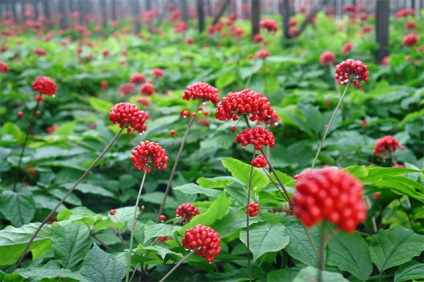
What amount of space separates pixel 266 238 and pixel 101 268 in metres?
0.64

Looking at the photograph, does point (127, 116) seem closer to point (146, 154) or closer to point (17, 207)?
point (146, 154)

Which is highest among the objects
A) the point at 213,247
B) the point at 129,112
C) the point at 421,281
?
the point at 129,112

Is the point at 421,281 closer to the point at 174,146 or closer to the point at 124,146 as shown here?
the point at 174,146

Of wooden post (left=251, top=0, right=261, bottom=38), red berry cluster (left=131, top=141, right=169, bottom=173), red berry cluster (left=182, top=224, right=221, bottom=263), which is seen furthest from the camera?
wooden post (left=251, top=0, right=261, bottom=38)

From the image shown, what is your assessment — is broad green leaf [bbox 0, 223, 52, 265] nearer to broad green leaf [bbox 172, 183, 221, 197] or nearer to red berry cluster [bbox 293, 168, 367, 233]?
broad green leaf [bbox 172, 183, 221, 197]

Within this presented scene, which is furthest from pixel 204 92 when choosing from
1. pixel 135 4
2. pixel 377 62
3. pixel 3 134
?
pixel 135 4

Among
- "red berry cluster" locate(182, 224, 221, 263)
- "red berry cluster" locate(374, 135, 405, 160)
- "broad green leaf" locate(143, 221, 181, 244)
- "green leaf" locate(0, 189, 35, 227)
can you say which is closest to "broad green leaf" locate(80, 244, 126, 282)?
"broad green leaf" locate(143, 221, 181, 244)

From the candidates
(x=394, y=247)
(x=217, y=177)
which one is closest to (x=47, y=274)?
(x=217, y=177)

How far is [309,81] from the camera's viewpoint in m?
5.89

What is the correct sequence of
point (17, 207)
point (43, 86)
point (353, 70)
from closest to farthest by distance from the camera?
point (353, 70) < point (17, 207) < point (43, 86)

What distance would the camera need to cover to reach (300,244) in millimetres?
1965

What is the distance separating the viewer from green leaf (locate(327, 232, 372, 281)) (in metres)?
1.93

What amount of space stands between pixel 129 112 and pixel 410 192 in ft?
4.16

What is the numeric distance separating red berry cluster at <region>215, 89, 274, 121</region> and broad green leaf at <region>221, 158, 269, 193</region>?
0.27 meters
